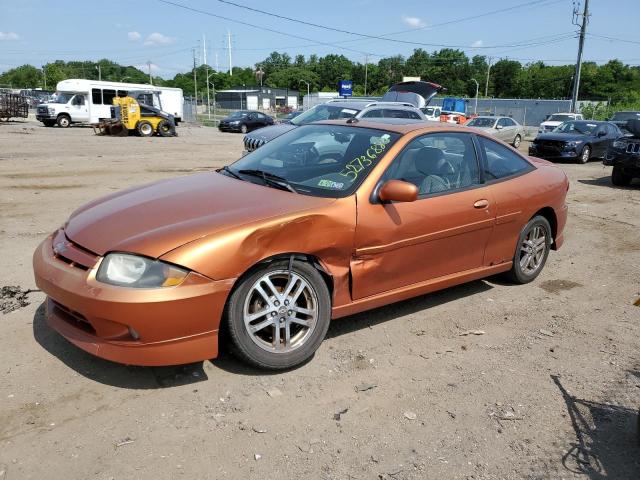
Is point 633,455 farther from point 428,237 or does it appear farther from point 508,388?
point 428,237

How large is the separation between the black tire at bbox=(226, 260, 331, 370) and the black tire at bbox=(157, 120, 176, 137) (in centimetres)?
2513

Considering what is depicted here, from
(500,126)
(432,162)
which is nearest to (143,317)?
(432,162)

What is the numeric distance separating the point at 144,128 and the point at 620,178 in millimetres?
21045

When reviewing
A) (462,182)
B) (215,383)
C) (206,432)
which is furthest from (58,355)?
(462,182)

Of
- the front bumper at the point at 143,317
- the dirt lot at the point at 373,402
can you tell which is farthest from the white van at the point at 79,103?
the front bumper at the point at 143,317

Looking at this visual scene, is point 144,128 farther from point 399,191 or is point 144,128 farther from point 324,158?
point 399,191

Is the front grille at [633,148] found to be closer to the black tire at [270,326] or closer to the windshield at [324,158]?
the windshield at [324,158]

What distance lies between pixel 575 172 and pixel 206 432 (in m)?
15.1

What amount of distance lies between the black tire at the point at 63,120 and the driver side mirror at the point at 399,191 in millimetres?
32302

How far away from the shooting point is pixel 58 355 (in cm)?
353

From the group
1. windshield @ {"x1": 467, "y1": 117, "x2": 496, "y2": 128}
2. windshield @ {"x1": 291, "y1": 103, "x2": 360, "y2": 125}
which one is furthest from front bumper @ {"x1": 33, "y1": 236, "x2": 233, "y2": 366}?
windshield @ {"x1": 467, "y1": 117, "x2": 496, "y2": 128}

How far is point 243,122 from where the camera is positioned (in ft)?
111

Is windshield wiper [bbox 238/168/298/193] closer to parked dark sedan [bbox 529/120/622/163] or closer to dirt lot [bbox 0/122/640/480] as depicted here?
dirt lot [bbox 0/122/640/480]

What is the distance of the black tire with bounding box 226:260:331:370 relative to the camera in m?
3.19
